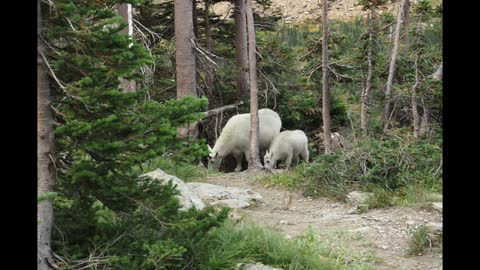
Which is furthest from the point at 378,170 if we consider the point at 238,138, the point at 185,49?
the point at 185,49

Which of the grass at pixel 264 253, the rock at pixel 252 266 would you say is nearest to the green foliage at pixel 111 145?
the grass at pixel 264 253

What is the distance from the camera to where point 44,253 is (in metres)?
4.49

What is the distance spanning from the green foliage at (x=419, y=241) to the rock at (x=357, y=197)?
6.31 ft

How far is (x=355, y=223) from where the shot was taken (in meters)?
8.19

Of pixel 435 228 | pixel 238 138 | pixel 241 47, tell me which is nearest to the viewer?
pixel 435 228

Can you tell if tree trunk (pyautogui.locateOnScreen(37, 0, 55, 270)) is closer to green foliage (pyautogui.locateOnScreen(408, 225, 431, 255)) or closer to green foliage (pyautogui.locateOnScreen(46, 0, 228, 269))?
green foliage (pyautogui.locateOnScreen(46, 0, 228, 269))

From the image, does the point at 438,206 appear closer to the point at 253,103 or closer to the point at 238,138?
the point at 253,103

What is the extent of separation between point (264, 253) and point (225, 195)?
3.86 meters

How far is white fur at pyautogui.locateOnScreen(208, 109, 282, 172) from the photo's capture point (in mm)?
14484

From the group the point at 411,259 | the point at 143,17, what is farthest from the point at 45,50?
the point at 143,17

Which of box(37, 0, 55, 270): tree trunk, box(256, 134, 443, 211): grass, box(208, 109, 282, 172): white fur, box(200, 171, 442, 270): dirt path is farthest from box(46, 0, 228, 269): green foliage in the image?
box(208, 109, 282, 172): white fur

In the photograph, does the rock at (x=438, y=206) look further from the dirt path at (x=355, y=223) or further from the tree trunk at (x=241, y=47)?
the tree trunk at (x=241, y=47)

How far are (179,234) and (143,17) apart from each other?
12.7m

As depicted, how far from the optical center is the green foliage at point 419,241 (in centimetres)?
700
